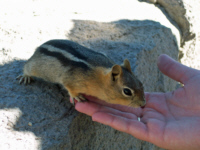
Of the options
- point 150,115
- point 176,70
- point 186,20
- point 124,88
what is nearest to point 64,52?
point 124,88

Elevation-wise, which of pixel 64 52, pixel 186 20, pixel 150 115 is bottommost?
pixel 150 115

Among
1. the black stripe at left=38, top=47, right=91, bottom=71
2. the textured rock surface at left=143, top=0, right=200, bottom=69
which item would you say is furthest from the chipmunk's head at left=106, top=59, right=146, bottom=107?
the textured rock surface at left=143, top=0, right=200, bottom=69

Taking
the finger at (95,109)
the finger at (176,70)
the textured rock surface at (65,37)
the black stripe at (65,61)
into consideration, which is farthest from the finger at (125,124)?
the finger at (176,70)

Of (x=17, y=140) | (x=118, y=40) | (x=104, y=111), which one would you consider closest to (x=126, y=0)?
(x=118, y=40)

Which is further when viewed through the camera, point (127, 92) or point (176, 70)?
point (176, 70)

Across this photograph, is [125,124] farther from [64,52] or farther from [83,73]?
[64,52]

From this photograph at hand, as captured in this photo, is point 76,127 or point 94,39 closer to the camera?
point 76,127

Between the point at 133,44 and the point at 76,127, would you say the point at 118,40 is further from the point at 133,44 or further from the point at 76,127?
the point at 76,127
